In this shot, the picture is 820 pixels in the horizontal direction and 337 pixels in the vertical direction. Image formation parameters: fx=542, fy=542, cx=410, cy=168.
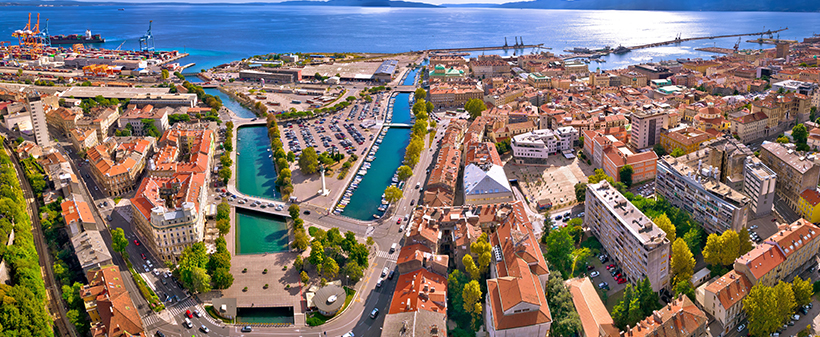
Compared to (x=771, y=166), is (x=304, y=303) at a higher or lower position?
lower

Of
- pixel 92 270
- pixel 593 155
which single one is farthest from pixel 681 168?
pixel 92 270

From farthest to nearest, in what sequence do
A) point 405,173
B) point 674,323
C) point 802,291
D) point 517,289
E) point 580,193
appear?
point 405,173, point 580,193, point 802,291, point 517,289, point 674,323

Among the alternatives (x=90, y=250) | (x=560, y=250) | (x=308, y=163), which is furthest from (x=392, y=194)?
(x=90, y=250)

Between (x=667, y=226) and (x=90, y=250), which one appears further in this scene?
(x=90, y=250)

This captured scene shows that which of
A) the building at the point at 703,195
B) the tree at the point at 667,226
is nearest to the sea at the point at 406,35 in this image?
the building at the point at 703,195

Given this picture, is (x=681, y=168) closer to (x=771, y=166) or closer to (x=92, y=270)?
(x=771, y=166)

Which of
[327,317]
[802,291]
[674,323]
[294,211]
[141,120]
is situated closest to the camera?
[674,323]

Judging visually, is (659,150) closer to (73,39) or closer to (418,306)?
(418,306)
